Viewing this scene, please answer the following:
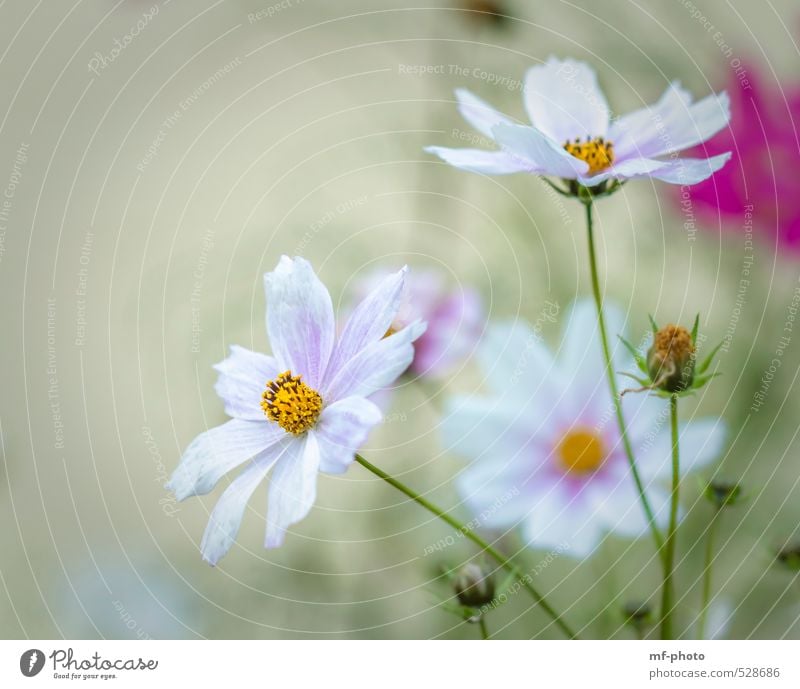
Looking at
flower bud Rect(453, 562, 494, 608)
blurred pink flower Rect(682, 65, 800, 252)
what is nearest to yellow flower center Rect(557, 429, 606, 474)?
flower bud Rect(453, 562, 494, 608)

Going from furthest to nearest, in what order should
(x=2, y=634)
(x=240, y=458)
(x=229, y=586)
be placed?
(x=229, y=586)
(x=2, y=634)
(x=240, y=458)

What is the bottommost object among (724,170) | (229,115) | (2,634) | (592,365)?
(2,634)

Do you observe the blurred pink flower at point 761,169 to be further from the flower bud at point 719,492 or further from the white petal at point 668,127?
the flower bud at point 719,492

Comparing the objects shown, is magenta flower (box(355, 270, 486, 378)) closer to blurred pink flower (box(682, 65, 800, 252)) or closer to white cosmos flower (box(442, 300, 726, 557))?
white cosmos flower (box(442, 300, 726, 557))

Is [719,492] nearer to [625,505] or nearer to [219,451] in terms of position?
[625,505]

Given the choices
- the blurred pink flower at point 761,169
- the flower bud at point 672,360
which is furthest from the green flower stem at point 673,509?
the blurred pink flower at point 761,169

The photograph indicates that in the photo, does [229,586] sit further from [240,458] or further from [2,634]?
[240,458]

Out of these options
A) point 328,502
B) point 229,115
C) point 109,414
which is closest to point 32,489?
point 109,414

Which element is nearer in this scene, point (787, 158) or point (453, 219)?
point (787, 158)
